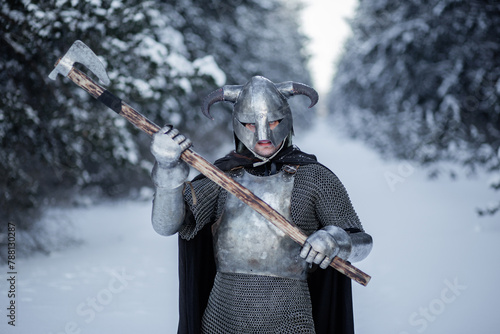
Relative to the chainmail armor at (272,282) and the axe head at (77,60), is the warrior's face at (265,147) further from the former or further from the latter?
the axe head at (77,60)

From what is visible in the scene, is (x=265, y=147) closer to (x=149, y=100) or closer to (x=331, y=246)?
(x=331, y=246)

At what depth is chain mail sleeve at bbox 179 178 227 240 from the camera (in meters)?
2.40

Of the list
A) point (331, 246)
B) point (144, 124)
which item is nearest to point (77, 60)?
point (144, 124)

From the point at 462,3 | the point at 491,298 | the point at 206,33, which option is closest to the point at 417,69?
the point at 462,3

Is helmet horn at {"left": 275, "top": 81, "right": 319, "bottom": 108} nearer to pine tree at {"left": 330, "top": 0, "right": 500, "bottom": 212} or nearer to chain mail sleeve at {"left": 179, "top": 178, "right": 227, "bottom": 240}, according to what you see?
chain mail sleeve at {"left": 179, "top": 178, "right": 227, "bottom": 240}

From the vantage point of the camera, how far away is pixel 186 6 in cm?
939

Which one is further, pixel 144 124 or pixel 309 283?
pixel 309 283

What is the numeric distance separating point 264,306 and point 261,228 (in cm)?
39

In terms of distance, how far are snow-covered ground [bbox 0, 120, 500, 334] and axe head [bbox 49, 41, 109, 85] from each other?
2.52 metres

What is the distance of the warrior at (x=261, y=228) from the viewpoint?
2279 millimetres

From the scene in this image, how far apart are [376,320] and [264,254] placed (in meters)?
2.40

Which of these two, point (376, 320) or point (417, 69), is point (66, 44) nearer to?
point (376, 320)

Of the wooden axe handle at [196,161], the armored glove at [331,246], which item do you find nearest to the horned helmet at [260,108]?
the wooden axe handle at [196,161]

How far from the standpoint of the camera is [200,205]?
96.1 inches
